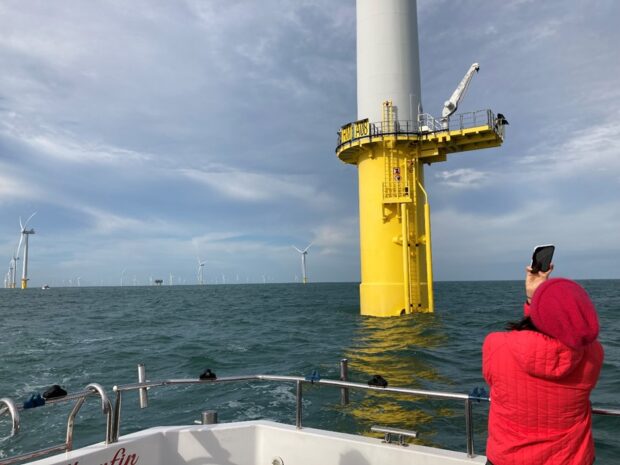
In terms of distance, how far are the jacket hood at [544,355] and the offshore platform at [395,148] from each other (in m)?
22.6

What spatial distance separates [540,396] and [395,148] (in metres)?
24.4

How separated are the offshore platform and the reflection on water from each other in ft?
7.01

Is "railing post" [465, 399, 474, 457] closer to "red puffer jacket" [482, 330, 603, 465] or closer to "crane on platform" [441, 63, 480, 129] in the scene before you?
"red puffer jacket" [482, 330, 603, 465]

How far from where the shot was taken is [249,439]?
205 inches

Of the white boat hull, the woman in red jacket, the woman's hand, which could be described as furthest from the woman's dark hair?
the white boat hull

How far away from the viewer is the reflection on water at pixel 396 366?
873 cm

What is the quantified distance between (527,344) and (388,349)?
1443cm

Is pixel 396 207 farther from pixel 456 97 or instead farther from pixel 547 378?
pixel 547 378

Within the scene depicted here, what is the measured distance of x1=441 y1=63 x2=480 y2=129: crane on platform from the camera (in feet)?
88.3

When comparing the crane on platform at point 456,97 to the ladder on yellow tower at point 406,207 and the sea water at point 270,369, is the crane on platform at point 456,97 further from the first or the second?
the sea water at point 270,369

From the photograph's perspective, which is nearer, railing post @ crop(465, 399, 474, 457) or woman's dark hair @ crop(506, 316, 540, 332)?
woman's dark hair @ crop(506, 316, 540, 332)

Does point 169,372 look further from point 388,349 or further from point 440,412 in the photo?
point 440,412

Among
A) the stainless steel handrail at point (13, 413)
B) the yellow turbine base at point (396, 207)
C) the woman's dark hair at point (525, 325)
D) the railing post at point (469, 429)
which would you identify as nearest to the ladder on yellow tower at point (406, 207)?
the yellow turbine base at point (396, 207)

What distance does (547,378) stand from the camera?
257cm
